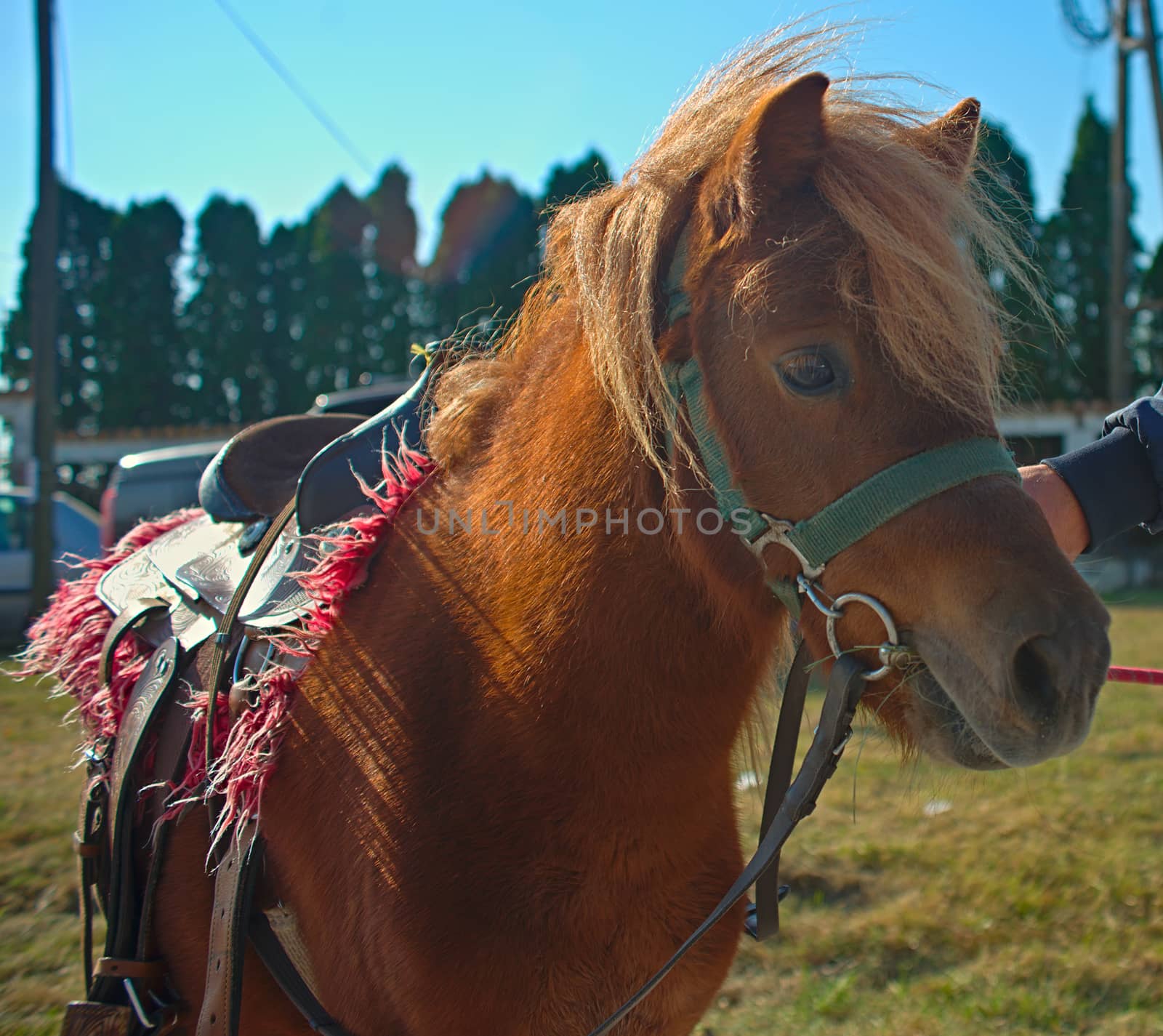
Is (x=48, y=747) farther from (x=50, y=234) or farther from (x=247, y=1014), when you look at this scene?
(x=50, y=234)

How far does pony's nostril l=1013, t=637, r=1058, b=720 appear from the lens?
→ 1.00 metres

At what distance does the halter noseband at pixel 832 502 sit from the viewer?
1.07 metres

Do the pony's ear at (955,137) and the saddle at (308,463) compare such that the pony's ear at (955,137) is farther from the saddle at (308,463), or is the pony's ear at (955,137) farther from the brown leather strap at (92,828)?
the brown leather strap at (92,828)

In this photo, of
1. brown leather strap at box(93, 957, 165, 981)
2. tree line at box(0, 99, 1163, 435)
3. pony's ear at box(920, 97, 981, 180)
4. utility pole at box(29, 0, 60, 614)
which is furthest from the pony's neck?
tree line at box(0, 99, 1163, 435)

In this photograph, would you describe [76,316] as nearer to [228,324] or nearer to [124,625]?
[228,324]

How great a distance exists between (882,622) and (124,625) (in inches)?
66.2

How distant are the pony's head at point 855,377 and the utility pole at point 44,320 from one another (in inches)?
345

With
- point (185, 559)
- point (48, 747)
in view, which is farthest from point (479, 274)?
point (185, 559)

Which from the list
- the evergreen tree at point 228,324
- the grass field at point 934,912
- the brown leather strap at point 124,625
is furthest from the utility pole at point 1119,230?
the evergreen tree at point 228,324

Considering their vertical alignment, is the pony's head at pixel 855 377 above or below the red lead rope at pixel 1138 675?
above

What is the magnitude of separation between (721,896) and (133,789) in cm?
119

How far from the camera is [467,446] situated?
157 cm

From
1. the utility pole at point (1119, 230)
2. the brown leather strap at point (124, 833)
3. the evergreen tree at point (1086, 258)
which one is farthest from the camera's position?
the evergreen tree at point (1086, 258)

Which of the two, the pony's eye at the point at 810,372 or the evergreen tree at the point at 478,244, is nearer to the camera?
the pony's eye at the point at 810,372
